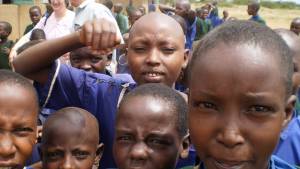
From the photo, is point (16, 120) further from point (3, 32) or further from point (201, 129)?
point (3, 32)

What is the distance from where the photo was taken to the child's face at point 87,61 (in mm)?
3172

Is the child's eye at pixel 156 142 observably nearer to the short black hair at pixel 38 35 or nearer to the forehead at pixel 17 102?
the forehead at pixel 17 102

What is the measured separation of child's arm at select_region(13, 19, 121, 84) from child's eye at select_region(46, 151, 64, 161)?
0.34 meters

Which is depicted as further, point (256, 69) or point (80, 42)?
point (80, 42)

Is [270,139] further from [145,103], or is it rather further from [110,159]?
[110,159]

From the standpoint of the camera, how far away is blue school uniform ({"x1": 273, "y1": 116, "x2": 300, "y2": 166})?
229 cm

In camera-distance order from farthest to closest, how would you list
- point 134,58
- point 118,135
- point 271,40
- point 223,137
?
point 134,58 < point 118,135 < point 271,40 < point 223,137

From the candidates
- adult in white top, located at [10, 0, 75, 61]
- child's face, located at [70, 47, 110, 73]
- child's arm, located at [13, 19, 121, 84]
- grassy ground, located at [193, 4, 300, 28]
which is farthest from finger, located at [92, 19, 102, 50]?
grassy ground, located at [193, 4, 300, 28]

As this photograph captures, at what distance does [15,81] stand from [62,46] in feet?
0.84

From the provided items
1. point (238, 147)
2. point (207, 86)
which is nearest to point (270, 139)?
point (238, 147)

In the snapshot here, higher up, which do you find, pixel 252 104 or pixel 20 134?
pixel 252 104

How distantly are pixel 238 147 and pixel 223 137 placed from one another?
5cm

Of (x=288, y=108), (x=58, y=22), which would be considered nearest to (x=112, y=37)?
(x=288, y=108)

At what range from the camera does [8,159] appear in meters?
2.14
